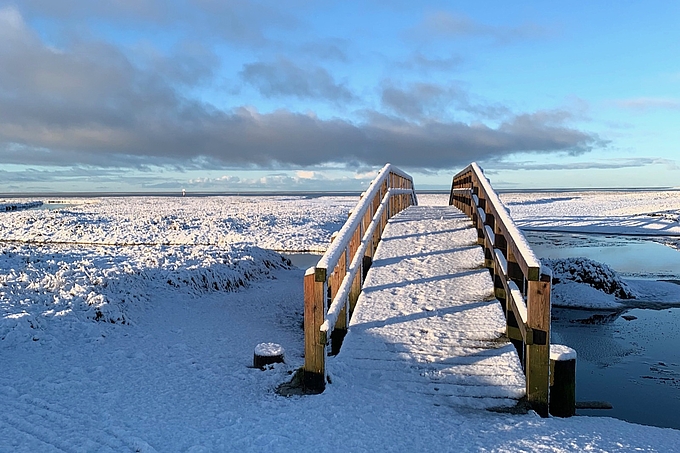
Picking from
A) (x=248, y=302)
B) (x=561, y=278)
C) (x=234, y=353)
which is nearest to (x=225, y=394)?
(x=234, y=353)

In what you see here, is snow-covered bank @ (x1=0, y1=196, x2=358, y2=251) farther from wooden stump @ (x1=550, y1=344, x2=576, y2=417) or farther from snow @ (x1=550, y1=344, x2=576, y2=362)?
wooden stump @ (x1=550, y1=344, x2=576, y2=417)

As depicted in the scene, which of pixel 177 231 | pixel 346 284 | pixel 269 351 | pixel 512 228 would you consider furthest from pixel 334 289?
pixel 177 231

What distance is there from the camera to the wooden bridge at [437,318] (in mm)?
4996

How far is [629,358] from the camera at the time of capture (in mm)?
8367

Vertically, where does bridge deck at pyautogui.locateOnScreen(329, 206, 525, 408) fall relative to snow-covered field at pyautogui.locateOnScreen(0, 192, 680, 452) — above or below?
above

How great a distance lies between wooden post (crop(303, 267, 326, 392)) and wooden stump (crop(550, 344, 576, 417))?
86.7 inches

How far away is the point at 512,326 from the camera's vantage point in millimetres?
6105

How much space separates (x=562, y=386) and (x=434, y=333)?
1619 millimetres

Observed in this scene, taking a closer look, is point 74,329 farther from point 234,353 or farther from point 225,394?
point 225,394

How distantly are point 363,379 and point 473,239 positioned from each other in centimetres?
529

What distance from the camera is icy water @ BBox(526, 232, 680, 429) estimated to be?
6.47 meters

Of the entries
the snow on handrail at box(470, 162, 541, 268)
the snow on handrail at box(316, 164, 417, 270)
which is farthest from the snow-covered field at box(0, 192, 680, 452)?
the snow on handrail at box(470, 162, 541, 268)

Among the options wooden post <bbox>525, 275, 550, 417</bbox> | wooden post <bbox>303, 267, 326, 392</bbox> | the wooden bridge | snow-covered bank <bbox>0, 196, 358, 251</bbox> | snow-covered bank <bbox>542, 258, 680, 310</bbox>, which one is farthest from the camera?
snow-covered bank <bbox>0, 196, 358, 251</bbox>

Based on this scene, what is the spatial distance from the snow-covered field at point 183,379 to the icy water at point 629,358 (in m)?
2.07
